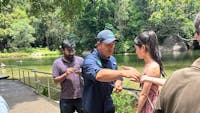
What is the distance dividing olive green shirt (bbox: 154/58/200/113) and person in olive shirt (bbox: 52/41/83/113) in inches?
121

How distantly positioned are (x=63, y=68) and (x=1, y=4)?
42.3ft

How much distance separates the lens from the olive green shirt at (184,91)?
1.49 m

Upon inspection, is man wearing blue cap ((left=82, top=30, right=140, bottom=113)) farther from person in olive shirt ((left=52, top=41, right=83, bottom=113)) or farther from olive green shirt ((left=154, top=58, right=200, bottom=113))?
person in olive shirt ((left=52, top=41, right=83, bottom=113))

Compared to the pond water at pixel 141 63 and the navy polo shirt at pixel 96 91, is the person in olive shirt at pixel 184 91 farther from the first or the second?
the pond water at pixel 141 63

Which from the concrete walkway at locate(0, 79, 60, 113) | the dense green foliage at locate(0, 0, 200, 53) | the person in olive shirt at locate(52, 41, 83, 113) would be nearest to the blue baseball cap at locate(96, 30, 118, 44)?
the person in olive shirt at locate(52, 41, 83, 113)

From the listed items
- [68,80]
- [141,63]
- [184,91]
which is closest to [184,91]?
[184,91]

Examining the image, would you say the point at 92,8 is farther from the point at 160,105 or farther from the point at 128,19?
the point at 160,105

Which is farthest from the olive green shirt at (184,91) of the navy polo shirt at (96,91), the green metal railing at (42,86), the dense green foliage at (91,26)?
the dense green foliage at (91,26)

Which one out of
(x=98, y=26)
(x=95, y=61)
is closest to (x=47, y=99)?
(x=95, y=61)

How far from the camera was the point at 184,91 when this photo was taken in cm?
152

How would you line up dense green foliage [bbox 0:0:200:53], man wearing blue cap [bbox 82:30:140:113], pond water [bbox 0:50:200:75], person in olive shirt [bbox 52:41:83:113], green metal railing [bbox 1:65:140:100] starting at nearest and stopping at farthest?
man wearing blue cap [bbox 82:30:140:113], person in olive shirt [bbox 52:41:83:113], green metal railing [bbox 1:65:140:100], pond water [bbox 0:50:200:75], dense green foliage [bbox 0:0:200:53]

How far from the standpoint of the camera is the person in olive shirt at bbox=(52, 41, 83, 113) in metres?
4.68

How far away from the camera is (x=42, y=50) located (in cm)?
5991

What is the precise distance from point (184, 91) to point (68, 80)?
11.1 ft
